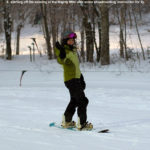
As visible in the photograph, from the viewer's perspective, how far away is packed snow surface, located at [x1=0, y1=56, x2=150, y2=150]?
4664mm

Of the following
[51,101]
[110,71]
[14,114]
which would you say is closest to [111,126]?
[14,114]

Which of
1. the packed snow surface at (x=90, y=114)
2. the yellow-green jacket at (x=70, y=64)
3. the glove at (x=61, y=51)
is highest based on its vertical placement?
the glove at (x=61, y=51)

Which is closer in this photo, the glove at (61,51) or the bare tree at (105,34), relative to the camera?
the glove at (61,51)

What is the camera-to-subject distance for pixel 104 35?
1536cm

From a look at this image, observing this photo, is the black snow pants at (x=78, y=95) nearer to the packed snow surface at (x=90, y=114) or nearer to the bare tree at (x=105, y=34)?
the packed snow surface at (x=90, y=114)

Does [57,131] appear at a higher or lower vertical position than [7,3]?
lower

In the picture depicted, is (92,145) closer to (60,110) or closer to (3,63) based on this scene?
(60,110)

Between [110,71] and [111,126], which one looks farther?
[110,71]

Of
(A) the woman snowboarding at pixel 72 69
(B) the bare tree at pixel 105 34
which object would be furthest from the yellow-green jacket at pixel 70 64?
(B) the bare tree at pixel 105 34

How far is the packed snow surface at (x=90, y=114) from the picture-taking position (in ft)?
15.3

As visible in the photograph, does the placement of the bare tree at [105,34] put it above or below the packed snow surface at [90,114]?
above

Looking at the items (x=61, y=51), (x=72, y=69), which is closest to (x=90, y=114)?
(x=72, y=69)

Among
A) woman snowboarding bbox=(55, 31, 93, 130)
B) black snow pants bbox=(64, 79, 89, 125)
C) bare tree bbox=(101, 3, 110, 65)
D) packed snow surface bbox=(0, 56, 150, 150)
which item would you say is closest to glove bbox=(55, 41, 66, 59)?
woman snowboarding bbox=(55, 31, 93, 130)

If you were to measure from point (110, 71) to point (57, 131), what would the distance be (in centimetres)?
797
